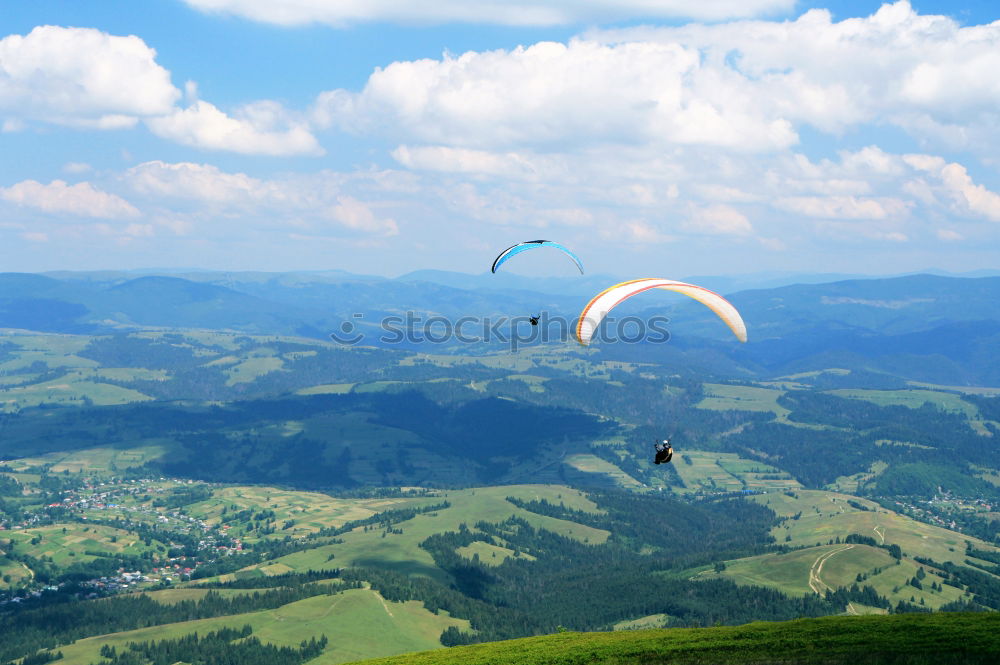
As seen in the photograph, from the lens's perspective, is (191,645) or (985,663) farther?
(191,645)

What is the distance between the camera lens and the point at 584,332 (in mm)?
79438

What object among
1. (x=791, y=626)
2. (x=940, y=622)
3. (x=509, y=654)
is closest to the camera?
(x=940, y=622)

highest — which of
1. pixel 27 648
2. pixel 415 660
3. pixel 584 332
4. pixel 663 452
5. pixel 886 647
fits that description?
pixel 584 332

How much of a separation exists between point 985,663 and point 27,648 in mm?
198341

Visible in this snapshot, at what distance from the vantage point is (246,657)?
18062 cm

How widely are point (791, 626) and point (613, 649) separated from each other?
20166 mm

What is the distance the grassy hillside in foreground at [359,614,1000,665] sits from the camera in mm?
76438

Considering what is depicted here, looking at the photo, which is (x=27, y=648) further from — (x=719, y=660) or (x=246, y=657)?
(x=719, y=660)

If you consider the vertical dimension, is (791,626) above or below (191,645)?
above

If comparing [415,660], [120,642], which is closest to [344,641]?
[120,642]

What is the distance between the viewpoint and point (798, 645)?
273 ft

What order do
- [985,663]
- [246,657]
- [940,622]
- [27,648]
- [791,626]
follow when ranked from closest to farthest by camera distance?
[985,663], [940,622], [791,626], [246,657], [27,648]

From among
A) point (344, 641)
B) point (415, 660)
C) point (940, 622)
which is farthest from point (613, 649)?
point (344, 641)

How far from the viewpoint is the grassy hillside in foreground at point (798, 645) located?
76.4 m
